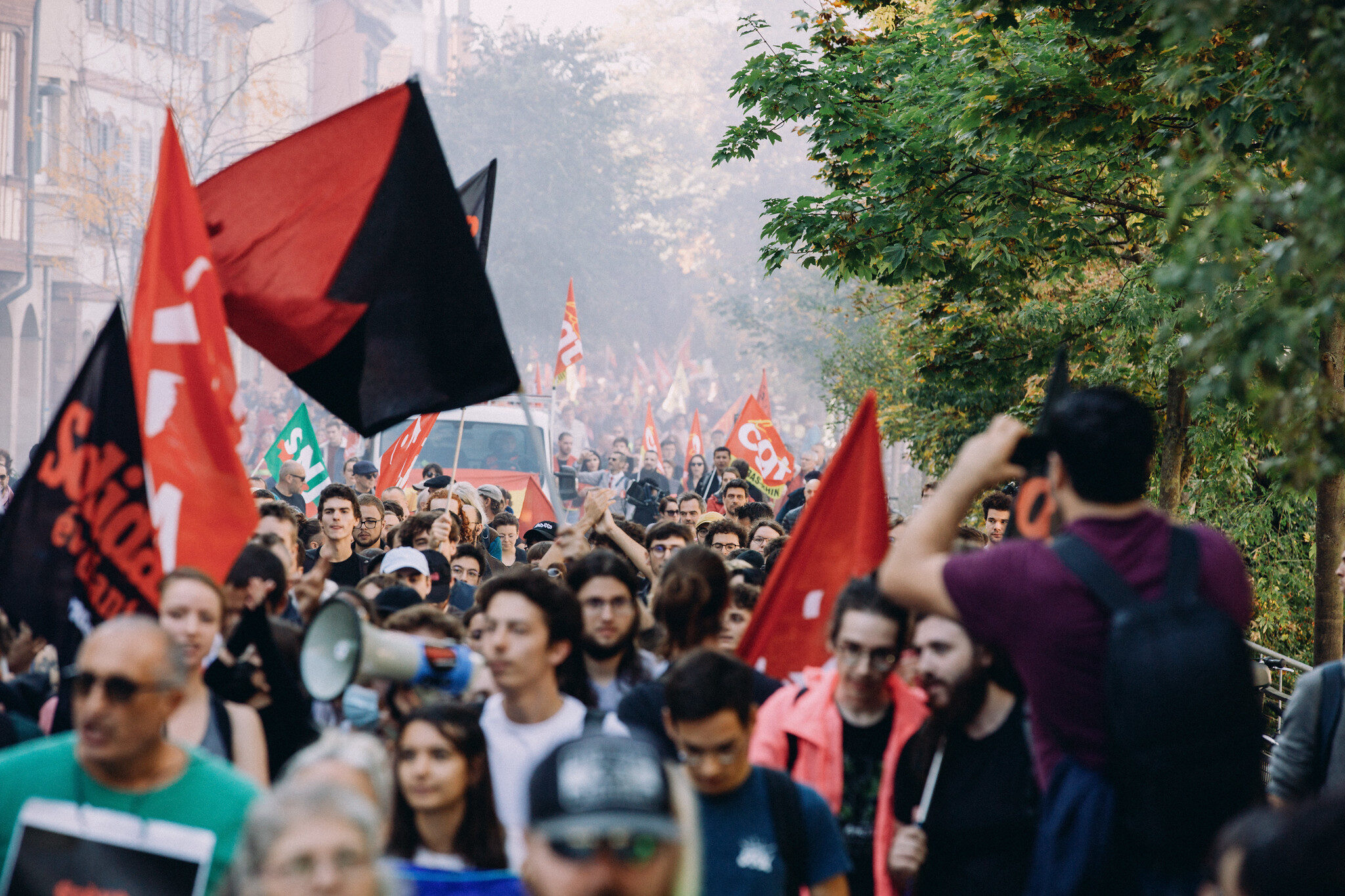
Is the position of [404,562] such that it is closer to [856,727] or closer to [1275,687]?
[856,727]

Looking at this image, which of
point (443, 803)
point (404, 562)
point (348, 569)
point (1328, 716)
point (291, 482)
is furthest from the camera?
point (291, 482)

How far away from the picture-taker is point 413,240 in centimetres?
524

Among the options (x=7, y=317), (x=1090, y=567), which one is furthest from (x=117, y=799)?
(x=7, y=317)

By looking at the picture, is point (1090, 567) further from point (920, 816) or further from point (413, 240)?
point (413, 240)

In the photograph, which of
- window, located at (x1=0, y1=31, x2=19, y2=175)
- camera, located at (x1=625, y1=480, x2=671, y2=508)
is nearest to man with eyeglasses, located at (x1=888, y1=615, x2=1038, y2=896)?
camera, located at (x1=625, y1=480, x2=671, y2=508)

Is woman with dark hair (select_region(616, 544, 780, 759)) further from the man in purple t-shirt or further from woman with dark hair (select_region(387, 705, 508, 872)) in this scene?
the man in purple t-shirt

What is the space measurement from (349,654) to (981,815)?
5.44 feet

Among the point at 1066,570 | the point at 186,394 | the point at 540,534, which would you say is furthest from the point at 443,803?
the point at 540,534

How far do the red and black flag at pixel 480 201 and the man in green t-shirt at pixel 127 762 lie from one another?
4.33 m

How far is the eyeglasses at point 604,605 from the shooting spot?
15.3ft

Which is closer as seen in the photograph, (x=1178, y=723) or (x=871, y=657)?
(x=1178, y=723)

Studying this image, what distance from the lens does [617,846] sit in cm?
211

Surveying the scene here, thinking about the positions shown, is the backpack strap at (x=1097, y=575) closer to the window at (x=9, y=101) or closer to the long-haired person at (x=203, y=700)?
the long-haired person at (x=203, y=700)

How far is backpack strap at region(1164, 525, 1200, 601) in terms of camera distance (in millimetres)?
2857
